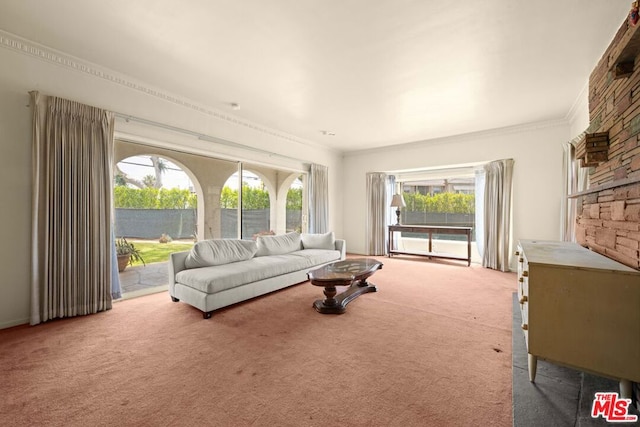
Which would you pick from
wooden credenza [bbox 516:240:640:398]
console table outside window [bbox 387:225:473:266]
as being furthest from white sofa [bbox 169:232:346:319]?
wooden credenza [bbox 516:240:640:398]

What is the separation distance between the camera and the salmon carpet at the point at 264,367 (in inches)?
55.8

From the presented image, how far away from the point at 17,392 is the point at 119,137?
2.60 meters

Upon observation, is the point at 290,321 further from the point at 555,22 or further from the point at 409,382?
the point at 555,22

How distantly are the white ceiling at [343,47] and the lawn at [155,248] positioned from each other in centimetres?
208

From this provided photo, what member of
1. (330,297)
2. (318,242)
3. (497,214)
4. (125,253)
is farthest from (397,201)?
(125,253)

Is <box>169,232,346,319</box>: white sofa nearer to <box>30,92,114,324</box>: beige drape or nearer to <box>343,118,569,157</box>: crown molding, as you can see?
<box>30,92,114,324</box>: beige drape

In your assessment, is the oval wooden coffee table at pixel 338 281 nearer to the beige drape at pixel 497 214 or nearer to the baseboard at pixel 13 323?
the baseboard at pixel 13 323

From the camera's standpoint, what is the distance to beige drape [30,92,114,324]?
254 cm

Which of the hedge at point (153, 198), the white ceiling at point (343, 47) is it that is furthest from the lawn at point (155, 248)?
the white ceiling at point (343, 47)

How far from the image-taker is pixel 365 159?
6695 mm

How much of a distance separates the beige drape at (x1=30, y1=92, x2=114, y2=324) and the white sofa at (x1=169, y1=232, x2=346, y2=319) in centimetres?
75

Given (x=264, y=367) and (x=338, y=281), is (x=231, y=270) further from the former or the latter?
(x=264, y=367)

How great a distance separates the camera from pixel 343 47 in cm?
245

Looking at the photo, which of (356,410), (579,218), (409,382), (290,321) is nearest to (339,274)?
(290,321)
